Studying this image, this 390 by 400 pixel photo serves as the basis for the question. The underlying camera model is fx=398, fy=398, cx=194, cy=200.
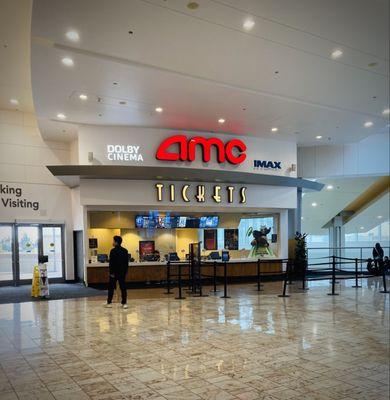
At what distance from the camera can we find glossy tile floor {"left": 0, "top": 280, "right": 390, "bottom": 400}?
417 cm

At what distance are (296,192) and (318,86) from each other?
6.34 m

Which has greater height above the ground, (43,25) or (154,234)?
(43,25)

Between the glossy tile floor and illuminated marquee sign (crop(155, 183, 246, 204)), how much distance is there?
171 inches

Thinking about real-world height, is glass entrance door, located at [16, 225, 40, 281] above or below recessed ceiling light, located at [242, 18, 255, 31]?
below

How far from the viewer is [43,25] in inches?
247

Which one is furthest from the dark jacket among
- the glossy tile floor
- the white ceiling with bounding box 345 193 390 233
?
the white ceiling with bounding box 345 193 390 233

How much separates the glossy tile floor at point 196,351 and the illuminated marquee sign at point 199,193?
4343 millimetres

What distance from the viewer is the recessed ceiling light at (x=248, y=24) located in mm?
6299

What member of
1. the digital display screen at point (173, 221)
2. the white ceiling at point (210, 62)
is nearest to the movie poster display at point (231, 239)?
the digital display screen at point (173, 221)

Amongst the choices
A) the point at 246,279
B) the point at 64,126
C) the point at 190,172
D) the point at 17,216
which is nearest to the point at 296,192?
the point at 246,279

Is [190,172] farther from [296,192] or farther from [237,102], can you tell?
[296,192]

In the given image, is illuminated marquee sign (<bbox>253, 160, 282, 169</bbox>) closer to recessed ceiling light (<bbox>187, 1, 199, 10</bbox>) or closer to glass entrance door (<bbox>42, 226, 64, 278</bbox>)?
glass entrance door (<bbox>42, 226, 64, 278</bbox>)

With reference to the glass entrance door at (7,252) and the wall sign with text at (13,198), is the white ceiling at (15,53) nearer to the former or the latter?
the wall sign with text at (13,198)

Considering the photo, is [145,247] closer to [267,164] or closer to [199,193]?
[199,193]
